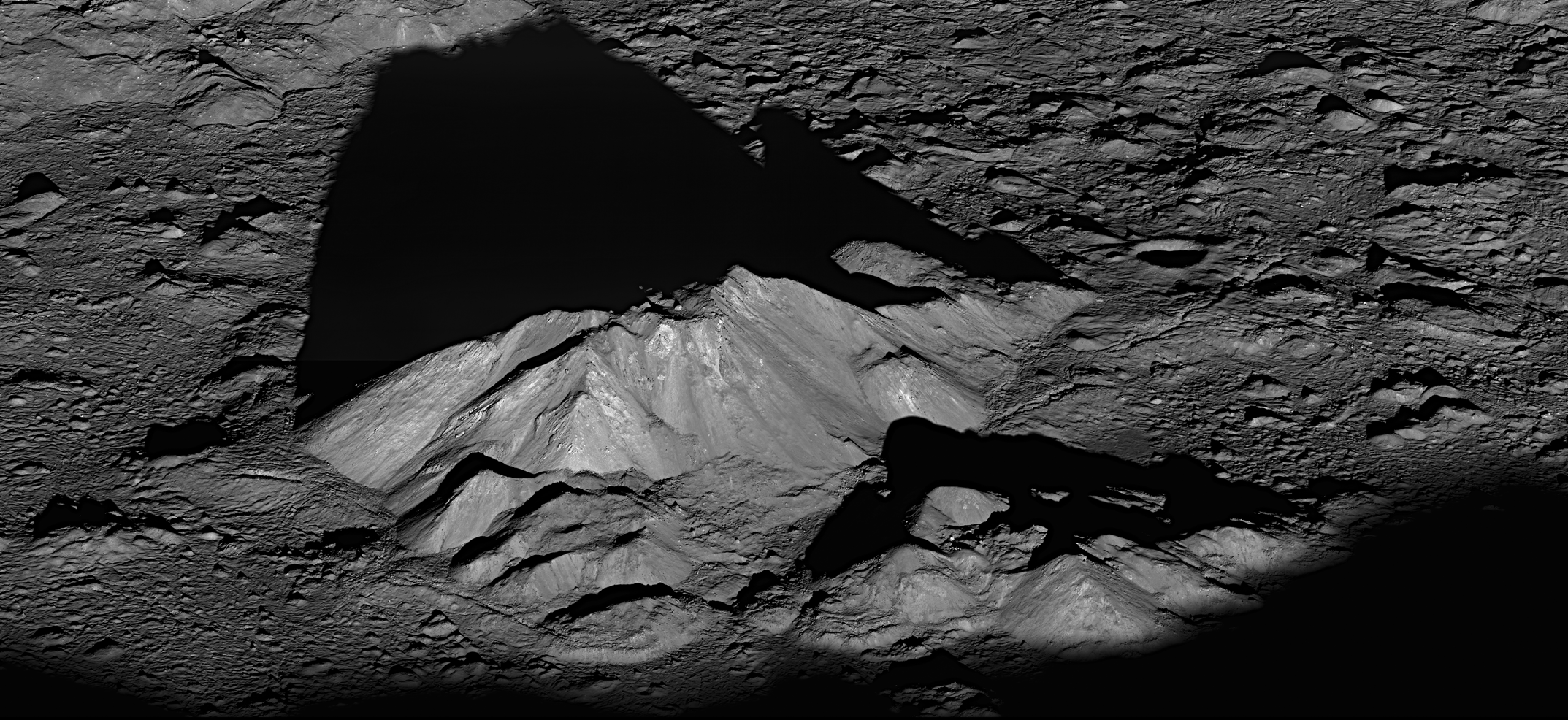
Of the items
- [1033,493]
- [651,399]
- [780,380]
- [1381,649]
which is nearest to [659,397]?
[651,399]

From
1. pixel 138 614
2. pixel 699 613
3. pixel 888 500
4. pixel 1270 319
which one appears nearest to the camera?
pixel 138 614

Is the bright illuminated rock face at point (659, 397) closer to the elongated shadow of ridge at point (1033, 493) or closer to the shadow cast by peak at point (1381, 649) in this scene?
the elongated shadow of ridge at point (1033, 493)

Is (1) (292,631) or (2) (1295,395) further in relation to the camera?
(2) (1295,395)

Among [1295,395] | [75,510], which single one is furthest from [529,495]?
[1295,395]

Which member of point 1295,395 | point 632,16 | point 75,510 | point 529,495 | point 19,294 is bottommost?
point 1295,395

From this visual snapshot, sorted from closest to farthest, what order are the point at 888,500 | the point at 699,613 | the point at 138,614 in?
1. the point at 138,614
2. the point at 699,613
3. the point at 888,500

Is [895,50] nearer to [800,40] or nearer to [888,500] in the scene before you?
[800,40]

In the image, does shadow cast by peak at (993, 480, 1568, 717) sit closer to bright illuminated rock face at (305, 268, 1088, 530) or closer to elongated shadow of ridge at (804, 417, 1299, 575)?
elongated shadow of ridge at (804, 417, 1299, 575)
